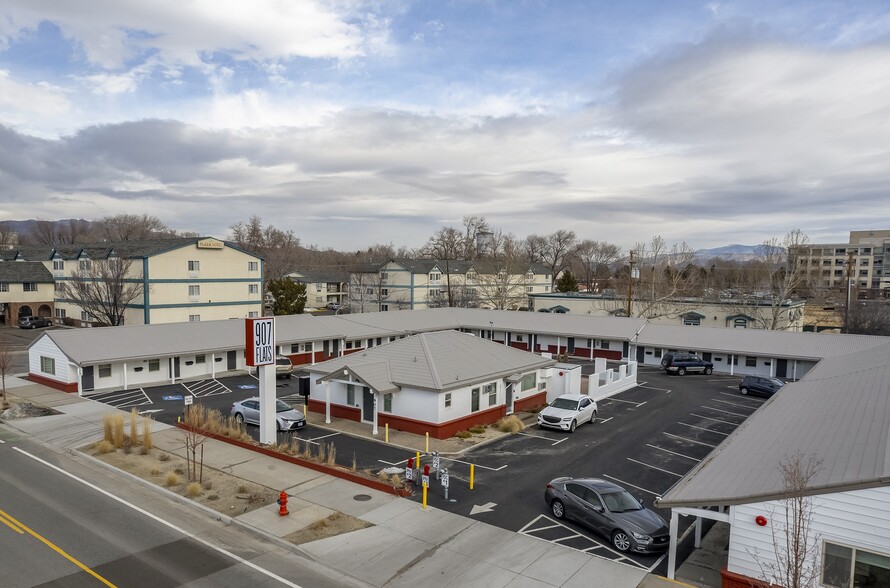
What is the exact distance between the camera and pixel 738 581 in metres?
12.4

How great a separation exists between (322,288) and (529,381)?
2987 inches

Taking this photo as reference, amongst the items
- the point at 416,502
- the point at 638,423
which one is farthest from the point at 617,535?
the point at 638,423

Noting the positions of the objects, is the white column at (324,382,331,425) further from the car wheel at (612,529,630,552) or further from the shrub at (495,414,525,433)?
the car wheel at (612,529,630,552)

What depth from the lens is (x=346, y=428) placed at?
27031mm

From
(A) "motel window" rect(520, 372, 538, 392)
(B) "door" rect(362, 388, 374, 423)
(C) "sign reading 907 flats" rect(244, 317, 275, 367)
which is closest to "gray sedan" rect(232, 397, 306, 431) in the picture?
(B) "door" rect(362, 388, 374, 423)

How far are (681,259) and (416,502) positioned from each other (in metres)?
71.3

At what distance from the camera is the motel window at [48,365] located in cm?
3459

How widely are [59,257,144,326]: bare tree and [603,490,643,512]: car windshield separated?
52065mm

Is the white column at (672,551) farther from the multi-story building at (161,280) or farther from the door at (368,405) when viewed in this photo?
the multi-story building at (161,280)

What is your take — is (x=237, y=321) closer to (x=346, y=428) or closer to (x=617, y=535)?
(x=346, y=428)

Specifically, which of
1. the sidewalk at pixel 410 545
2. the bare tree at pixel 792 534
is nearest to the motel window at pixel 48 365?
the sidewalk at pixel 410 545

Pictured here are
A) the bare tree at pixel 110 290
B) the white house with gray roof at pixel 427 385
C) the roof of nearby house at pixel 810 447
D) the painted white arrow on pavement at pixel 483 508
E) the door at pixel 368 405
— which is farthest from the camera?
the bare tree at pixel 110 290

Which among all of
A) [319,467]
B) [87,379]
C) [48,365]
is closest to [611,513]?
[319,467]

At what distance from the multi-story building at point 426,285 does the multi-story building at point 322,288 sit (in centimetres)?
1716
